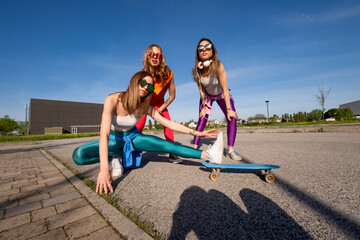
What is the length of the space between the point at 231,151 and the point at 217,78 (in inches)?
66.8

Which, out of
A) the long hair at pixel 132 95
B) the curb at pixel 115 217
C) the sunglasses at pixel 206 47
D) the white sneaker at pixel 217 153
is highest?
the sunglasses at pixel 206 47

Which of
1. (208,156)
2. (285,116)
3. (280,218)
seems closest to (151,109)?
(208,156)

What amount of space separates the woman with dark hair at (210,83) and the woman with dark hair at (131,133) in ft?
3.40

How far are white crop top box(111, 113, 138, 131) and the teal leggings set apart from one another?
12 cm

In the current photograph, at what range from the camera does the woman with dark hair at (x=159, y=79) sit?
129 inches

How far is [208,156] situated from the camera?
8.25 ft

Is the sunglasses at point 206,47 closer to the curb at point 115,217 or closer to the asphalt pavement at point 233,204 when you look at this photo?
the asphalt pavement at point 233,204

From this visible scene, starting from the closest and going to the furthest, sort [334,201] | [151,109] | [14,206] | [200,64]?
[334,201], [14,206], [151,109], [200,64]

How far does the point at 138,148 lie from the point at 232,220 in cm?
188

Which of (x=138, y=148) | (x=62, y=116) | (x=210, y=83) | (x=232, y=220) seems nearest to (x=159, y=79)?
(x=210, y=83)

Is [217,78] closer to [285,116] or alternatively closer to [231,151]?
[231,151]

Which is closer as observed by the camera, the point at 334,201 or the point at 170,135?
the point at 334,201

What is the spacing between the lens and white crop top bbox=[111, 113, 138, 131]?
100 inches

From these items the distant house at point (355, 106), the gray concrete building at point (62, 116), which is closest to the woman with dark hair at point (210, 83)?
the gray concrete building at point (62, 116)
